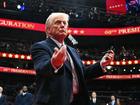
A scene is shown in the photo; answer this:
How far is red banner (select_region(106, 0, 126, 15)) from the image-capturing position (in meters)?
19.8

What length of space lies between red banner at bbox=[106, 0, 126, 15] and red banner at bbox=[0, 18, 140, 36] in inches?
59.0

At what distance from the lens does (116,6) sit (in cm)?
2002

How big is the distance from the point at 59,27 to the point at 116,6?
58.8 feet

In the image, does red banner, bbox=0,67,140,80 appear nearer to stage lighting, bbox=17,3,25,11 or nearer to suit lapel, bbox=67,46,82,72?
stage lighting, bbox=17,3,25,11

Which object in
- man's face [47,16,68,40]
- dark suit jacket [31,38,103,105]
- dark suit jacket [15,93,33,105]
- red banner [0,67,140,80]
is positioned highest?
man's face [47,16,68,40]

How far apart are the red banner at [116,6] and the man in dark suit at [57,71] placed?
1758 centimetres

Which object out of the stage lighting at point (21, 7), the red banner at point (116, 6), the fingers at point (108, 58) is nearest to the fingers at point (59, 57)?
the fingers at point (108, 58)

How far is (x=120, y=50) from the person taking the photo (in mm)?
22188

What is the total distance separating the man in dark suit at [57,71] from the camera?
220 centimetres

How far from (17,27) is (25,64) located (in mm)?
2172

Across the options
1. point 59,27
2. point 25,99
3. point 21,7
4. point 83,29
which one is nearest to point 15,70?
point 21,7

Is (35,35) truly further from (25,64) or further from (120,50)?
(120,50)

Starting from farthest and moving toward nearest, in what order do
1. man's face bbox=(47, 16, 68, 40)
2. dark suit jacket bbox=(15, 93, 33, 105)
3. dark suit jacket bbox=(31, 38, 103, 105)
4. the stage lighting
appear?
the stage lighting < dark suit jacket bbox=(15, 93, 33, 105) < man's face bbox=(47, 16, 68, 40) < dark suit jacket bbox=(31, 38, 103, 105)

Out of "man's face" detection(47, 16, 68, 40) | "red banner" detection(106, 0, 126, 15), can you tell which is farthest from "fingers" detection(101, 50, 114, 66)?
"red banner" detection(106, 0, 126, 15)
